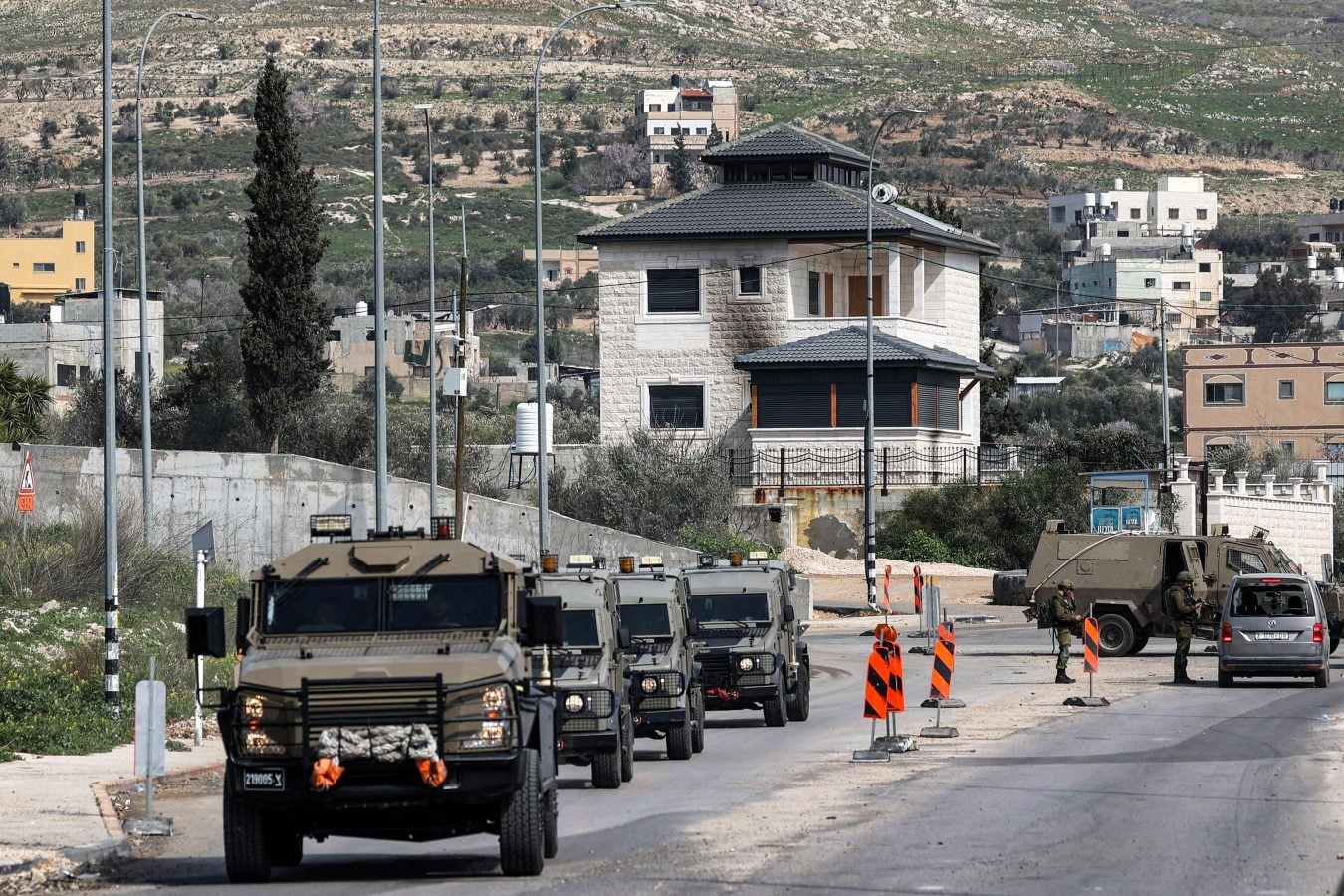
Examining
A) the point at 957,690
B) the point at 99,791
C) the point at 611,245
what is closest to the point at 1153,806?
the point at 99,791

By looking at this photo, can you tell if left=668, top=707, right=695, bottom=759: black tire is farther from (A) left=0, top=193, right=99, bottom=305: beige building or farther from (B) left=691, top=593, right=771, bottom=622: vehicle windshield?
(A) left=0, top=193, right=99, bottom=305: beige building

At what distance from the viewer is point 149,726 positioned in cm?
1733

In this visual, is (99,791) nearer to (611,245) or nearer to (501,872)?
(501,872)

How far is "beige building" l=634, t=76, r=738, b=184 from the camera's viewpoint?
170 meters

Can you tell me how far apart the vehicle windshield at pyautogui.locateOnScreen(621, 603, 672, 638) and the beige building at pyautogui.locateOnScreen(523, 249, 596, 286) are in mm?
131314

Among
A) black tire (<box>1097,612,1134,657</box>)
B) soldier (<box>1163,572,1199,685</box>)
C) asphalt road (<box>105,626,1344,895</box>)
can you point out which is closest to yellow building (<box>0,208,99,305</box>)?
black tire (<box>1097,612,1134,657</box>)

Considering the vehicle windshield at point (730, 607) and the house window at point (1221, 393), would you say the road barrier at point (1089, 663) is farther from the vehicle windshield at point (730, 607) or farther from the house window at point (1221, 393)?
the house window at point (1221, 393)

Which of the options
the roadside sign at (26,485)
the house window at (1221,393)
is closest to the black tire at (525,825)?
the roadside sign at (26,485)

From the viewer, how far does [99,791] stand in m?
19.4

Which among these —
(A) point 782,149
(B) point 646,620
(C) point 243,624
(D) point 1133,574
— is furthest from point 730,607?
(A) point 782,149

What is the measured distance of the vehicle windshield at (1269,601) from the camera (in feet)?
107

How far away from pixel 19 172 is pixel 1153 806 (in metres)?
148

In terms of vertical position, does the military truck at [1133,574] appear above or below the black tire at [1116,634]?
above

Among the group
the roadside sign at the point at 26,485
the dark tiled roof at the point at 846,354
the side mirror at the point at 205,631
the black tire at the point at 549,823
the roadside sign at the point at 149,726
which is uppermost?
the dark tiled roof at the point at 846,354
